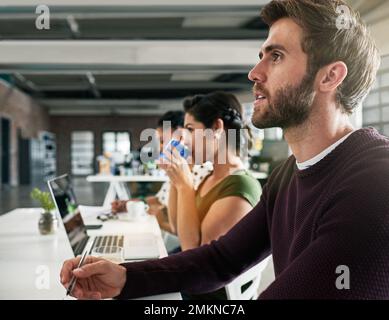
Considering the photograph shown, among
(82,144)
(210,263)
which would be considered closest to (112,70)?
(210,263)

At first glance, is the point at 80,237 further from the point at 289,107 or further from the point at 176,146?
the point at 289,107

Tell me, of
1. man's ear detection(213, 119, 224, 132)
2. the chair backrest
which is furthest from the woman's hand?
the chair backrest

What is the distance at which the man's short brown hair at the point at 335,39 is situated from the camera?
445 millimetres

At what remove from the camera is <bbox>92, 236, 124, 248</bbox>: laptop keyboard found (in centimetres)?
87

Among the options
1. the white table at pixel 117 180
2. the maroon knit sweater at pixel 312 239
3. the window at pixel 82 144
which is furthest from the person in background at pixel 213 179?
the window at pixel 82 144

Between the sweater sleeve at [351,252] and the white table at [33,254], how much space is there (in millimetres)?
227

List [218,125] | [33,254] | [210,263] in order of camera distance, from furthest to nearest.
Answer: [218,125] < [33,254] < [210,263]

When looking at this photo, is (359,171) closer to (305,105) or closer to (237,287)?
(305,105)

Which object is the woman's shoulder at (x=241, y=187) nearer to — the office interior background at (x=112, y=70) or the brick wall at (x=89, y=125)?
the office interior background at (x=112, y=70)

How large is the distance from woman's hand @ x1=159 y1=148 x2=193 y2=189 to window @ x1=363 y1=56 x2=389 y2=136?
50cm

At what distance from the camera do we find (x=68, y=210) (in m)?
0.91

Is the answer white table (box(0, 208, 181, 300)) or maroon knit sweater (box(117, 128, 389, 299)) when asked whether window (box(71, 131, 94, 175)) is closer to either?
white table (box(0, 208, 181, 300))

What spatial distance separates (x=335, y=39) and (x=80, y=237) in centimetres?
71

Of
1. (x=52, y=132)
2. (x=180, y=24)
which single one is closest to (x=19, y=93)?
(x=52, y=132)
